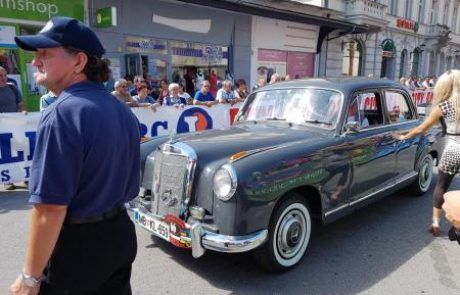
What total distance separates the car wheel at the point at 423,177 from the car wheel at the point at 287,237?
2.74 metres

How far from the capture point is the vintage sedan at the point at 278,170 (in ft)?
10.4

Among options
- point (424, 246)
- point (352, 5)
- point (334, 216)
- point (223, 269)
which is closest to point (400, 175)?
point (424, 246)

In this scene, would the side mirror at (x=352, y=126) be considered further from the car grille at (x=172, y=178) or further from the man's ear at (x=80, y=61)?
the man's ear at (x=80, y=61)

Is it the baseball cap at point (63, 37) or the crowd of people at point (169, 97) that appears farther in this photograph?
the crowd of people at point (169, 97)

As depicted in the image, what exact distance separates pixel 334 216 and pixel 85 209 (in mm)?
2838

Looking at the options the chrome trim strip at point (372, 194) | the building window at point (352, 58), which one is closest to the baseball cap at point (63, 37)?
the chrome trim strip at point (372, 194)

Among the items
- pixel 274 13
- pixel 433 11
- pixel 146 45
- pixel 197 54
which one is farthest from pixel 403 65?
pixel 146 45

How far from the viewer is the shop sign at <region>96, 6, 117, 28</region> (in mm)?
10609

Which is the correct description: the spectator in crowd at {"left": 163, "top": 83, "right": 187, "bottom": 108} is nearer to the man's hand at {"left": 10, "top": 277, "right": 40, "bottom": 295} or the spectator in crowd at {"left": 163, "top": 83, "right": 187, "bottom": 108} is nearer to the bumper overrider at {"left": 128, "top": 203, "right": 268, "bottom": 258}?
the bumper overrider at {"left": 128, "top": 203, "right": 268, "bottom": 258}

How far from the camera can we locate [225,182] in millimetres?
3150

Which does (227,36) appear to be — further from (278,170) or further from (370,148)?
(278,170)

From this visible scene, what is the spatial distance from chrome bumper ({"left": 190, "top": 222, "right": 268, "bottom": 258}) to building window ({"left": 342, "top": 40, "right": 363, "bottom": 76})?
20.9 metres

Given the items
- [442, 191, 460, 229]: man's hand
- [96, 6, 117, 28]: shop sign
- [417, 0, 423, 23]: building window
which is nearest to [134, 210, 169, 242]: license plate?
[442, 191, 460, 229]: man's hand

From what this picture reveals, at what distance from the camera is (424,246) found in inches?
163
